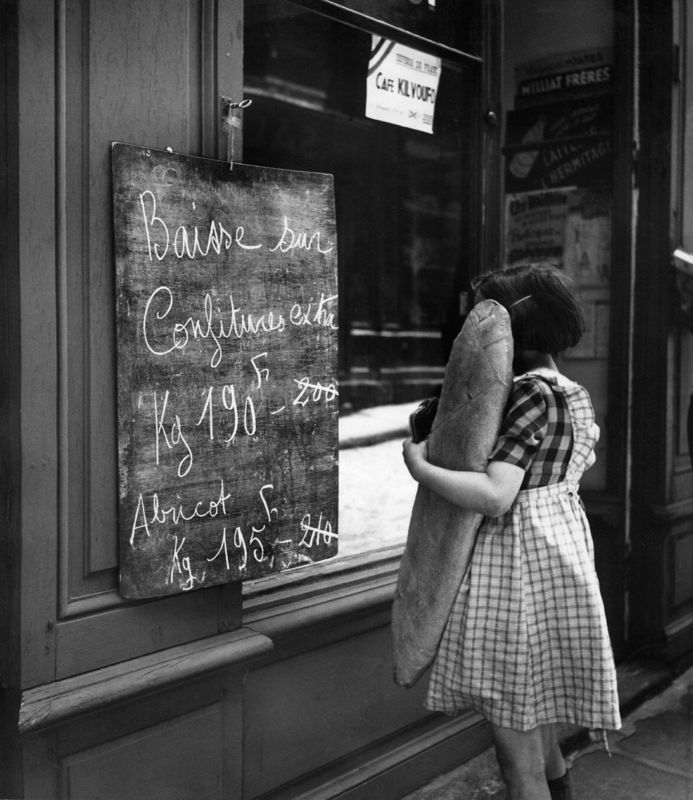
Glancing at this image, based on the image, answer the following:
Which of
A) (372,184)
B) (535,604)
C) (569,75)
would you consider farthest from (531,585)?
(569,75)

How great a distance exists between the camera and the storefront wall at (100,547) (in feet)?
6.68

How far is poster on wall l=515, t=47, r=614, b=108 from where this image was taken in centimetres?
423

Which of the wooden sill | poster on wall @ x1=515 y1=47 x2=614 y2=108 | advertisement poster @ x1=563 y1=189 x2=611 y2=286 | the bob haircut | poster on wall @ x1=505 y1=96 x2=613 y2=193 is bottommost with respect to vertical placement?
the wooden sill

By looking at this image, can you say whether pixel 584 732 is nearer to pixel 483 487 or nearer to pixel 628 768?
pixel 628 768

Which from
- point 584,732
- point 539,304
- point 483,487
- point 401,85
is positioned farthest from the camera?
point 584,732

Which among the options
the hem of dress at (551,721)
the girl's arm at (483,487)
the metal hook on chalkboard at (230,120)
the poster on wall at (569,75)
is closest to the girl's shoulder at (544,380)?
the girl's arm at (483,487)

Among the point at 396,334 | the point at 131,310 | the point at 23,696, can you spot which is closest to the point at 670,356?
the point at 396,334

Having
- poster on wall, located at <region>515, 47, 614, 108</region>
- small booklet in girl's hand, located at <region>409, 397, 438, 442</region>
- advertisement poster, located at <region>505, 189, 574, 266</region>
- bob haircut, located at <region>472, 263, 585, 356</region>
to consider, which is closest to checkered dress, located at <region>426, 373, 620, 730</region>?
bob haircut, located at <region>472, 263, 585, 356</region>

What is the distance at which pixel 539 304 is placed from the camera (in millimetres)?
2248

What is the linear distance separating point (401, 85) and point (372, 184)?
443 millimetres

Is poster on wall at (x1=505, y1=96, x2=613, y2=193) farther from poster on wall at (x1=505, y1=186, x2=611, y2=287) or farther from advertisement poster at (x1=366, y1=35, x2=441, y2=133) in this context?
advertisement poster at (x1=366, y1=35, x2=441, y2=133)

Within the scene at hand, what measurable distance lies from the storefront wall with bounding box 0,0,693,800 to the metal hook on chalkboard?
21mm

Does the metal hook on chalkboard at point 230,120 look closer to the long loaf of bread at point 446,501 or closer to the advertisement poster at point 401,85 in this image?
the long loaf of bread at point 446,501

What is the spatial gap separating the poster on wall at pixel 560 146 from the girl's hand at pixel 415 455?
241 centimetres
